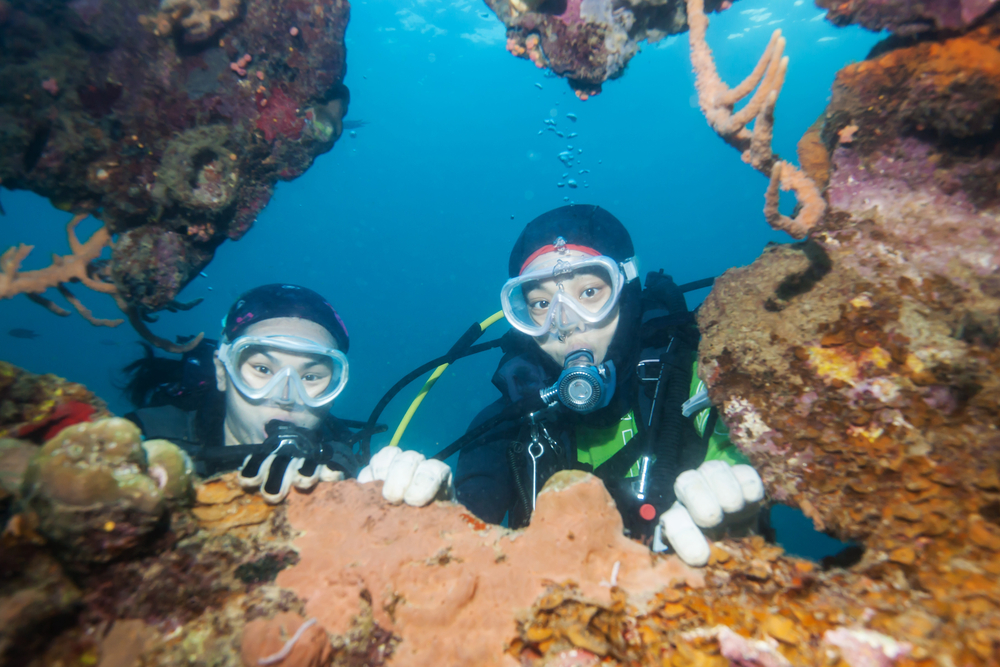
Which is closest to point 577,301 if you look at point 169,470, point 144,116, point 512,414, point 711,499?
point 512,414

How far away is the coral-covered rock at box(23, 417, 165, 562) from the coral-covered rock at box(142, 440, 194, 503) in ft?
0.31

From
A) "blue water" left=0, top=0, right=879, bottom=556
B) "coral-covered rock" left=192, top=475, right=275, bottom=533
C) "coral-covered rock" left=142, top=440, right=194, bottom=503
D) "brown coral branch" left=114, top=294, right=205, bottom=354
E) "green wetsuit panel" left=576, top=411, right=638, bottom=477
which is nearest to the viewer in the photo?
"coral-covered rock" left=142, top=440, right=194, bottom=503

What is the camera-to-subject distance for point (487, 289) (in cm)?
9050

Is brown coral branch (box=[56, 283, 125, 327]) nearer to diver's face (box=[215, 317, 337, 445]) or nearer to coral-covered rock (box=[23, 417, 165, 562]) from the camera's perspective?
diver's face (box=[215, 317, 337, 445])

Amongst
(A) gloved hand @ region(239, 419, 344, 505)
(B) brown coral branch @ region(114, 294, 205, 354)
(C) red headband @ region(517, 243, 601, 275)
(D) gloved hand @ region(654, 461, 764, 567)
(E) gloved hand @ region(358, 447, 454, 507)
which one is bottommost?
(A) gloved hand @ region(239, 419, 344, 505)

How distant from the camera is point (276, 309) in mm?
4465

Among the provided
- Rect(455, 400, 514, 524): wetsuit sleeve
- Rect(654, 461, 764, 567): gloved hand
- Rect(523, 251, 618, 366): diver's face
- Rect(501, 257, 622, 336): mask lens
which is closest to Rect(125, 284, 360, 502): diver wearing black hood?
Rect(455, 400, 514, 524): wetsuit sleeve

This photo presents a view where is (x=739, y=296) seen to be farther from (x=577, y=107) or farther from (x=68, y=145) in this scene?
(x=577, y=107)

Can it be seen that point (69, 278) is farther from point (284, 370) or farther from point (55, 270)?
point (284, 370)

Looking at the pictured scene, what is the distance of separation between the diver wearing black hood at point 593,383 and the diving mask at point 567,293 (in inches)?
0.4

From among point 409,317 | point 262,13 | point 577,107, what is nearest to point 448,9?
point 577,107

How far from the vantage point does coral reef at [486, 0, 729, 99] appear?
4465 mm

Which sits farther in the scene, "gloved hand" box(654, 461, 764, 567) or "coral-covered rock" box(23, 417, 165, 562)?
"gloved hand" box(654, 461, 764, 567)

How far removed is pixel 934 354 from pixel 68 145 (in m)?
7.16
